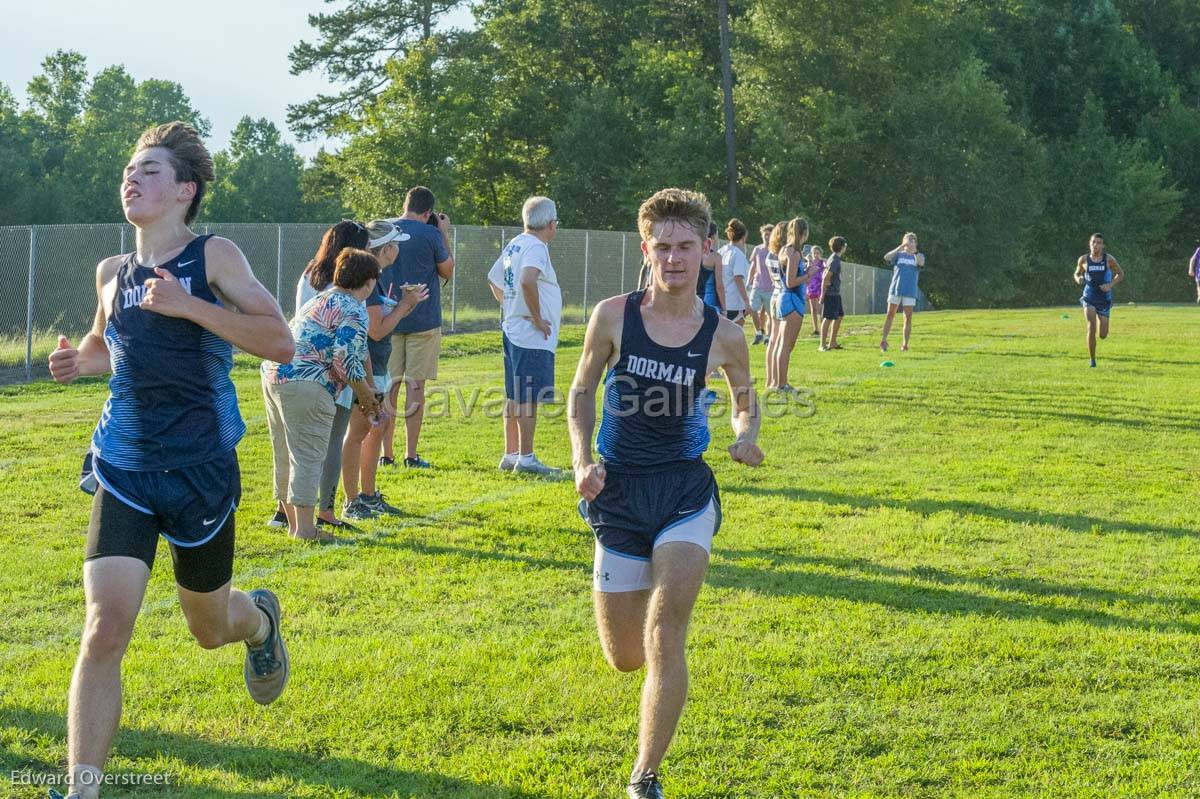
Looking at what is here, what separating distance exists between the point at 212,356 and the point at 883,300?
4600 cm

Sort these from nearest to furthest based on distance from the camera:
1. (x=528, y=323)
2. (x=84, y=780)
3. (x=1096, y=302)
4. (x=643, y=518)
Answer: (x=84, y=780) < (x=643, y=518) < (x=528, y=323) < (x=1096, y=302)

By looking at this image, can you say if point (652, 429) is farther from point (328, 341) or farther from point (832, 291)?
point (832, 291)

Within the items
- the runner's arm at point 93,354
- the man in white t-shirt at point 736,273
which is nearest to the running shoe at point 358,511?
the runner's arm at point 93,354

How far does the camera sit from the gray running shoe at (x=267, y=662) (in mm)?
4910

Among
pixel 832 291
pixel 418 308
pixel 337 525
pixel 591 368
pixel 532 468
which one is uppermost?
pixel 832 291

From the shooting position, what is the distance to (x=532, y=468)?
1055cm

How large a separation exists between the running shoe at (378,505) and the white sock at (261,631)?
391 centimetres

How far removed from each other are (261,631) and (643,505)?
1582 mm

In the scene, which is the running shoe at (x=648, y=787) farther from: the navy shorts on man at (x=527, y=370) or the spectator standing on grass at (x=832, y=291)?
the spectator standing on grass at (x=832, y=291)

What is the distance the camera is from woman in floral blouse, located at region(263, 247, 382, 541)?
24.8ft

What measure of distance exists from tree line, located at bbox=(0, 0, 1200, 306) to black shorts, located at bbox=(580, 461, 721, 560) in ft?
147

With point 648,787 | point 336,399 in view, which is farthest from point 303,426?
point 648,787

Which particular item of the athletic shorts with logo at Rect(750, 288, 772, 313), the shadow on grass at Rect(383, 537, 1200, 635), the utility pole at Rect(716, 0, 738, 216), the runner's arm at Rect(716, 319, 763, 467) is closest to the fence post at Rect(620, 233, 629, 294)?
the athletic shorts with logo at Rect(750, 288, 772, 313)

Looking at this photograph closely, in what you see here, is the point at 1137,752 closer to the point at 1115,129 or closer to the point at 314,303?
the point at 314,303
